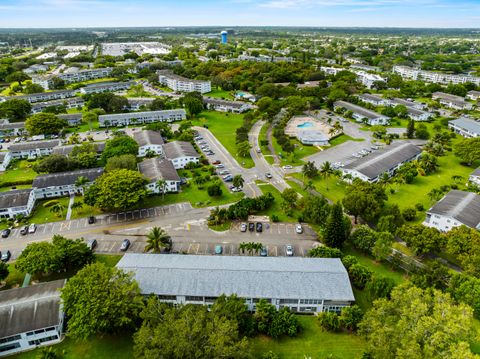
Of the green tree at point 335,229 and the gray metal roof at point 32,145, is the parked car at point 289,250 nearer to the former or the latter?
the green tree at point 335,229

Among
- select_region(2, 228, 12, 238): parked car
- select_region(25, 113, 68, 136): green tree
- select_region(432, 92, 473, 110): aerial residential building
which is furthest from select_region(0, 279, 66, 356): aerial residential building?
select_region(432, 92, 473, 110): aerial residential building

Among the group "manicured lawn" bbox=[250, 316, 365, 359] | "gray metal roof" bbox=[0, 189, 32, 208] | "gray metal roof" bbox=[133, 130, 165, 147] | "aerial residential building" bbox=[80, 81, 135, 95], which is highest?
"aerial residential building" bbox=[80, 81, 135, 95]

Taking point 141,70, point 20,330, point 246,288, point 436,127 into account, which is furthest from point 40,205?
point 141,70

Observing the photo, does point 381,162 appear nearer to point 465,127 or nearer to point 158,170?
point 465,127

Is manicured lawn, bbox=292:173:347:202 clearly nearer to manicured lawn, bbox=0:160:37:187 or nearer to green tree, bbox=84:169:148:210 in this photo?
green tree, bbox=84:169:148:210

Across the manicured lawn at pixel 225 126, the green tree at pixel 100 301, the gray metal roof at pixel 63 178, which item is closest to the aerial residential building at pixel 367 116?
the manicured lawn at pixel 225 126

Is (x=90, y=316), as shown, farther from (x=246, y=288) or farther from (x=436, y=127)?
(x=436, y=127)
